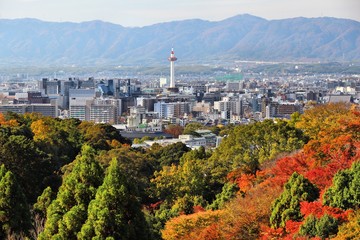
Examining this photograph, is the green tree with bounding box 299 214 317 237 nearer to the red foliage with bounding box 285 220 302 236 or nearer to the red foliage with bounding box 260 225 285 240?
the red foliage with bounding box 285 220 302 236

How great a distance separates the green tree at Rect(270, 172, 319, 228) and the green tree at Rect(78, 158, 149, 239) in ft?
6.30

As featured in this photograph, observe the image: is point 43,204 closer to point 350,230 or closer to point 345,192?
point 345,192

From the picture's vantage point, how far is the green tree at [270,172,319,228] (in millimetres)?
8706

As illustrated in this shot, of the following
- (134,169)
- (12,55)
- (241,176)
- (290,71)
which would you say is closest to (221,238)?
(241,176)

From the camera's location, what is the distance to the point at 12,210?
8.29m

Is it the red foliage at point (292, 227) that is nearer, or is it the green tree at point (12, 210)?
the green tree at point (12, 210)

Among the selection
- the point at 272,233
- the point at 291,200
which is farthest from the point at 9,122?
the point at 272,233

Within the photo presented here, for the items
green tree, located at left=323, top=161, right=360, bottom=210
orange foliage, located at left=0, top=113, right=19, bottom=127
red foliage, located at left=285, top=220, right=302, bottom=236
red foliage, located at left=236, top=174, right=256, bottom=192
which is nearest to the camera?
red foliage, located at left=285, top=220, right=302, bottom=236

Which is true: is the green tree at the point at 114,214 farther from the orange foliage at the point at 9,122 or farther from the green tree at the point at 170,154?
the orange foliage at the point at 9,122

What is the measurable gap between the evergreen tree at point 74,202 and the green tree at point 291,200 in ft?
6.70

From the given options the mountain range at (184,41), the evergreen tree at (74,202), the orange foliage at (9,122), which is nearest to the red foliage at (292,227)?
the evergreen tree at (74,202)

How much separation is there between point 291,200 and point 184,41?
534 feet

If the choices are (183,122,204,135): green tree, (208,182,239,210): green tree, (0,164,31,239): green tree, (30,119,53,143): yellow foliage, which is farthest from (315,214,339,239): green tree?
(183,122,204,135): green tree

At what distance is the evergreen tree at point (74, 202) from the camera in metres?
7.30
